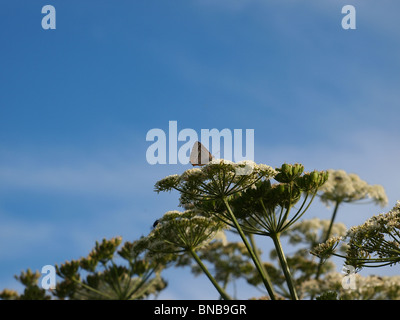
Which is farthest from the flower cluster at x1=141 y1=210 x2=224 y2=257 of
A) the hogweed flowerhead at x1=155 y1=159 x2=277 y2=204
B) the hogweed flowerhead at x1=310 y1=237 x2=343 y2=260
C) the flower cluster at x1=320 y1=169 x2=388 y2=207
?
the flower cluster at x1=320 y1=169 x2=388 y2=207

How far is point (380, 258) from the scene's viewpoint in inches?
355

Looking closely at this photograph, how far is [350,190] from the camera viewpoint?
20375 millimetres

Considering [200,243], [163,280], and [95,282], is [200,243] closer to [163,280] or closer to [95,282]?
[95,282]

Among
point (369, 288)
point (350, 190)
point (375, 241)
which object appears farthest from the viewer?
point (350, 190)

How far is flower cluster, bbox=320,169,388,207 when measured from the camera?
20.5m

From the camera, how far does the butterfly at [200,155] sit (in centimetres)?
1128

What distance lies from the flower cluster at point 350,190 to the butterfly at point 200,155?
34.9 feet

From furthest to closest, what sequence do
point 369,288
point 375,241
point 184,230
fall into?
1. point 369,288
2. point 184,230
3. point 375,241

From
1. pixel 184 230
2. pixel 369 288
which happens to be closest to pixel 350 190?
pixel 369 288

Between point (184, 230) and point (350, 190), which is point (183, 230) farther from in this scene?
point (350, 190)

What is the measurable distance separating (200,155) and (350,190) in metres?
11.4

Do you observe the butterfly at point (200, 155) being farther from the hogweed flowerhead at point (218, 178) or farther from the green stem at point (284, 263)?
the green stem at point (284, 263)

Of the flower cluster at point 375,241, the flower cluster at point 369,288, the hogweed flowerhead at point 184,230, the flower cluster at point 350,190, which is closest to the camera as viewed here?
the flower cluster at point 375,241

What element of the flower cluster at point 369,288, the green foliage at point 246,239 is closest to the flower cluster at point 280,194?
the green foliage at point 246,239
